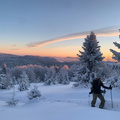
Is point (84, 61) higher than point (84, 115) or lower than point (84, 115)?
higher

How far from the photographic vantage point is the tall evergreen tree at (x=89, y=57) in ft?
61.6

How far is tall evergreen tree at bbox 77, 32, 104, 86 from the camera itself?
18778 mm

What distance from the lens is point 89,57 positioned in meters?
18.6

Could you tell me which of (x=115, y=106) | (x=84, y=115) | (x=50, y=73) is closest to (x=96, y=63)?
(x=115, y=106)

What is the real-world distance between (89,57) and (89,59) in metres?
0.40

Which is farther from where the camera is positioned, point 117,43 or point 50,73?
point 50,73

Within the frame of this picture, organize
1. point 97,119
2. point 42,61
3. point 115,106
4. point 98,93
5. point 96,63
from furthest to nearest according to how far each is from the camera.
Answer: point 42,61
point 96,63
point 115,106
point 98,93
point 97,119

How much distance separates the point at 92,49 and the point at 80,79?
5512 mm

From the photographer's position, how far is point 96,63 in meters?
18.8

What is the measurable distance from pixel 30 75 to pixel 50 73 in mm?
29636

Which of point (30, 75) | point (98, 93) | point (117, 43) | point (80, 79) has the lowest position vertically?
point (30, 75)

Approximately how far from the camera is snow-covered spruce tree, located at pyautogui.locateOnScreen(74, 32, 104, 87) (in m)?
18.8

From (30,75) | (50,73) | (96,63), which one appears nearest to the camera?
(96,63)

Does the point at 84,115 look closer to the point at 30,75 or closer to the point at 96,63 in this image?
the point at 96,63
